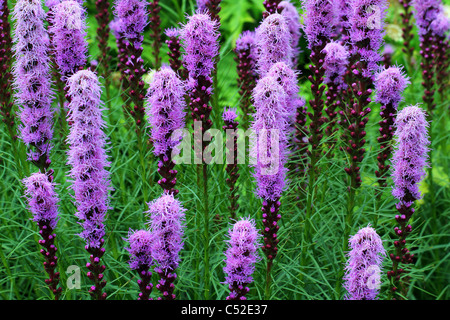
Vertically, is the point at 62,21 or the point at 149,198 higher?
the point at 62,21

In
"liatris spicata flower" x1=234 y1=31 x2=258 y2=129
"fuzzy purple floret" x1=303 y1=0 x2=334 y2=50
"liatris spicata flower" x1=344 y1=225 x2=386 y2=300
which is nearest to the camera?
"liatris spicata flower" x1=344 y1=225 x2=386 y2=300

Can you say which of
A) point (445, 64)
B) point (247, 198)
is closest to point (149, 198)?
point (247, 198)

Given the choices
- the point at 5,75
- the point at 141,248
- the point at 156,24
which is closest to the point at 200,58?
the point at 141,248

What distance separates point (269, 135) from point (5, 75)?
174cm

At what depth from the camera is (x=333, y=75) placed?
10.6 ft

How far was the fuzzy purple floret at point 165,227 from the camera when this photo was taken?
234cm

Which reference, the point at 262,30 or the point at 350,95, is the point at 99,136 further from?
the point at 350,95

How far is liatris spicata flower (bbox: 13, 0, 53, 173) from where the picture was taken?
275cm

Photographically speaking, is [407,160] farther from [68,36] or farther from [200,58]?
→ [68,36]

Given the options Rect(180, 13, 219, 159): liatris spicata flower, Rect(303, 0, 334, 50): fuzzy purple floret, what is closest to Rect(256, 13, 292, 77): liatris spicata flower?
Rect(303, 0, 334, 50): fuzzy purple floret

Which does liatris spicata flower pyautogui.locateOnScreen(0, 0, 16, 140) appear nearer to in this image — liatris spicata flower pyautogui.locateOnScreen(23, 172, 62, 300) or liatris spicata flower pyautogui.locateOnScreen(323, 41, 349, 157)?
liatris spicata flower pyautogui.locateOnScreen(23, 172, 62, 300)

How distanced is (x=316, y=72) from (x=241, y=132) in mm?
994

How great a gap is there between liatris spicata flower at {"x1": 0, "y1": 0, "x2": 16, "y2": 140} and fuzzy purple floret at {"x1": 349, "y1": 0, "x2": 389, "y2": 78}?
6.85ft
